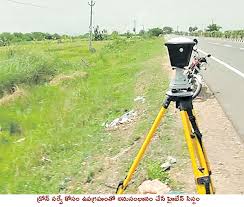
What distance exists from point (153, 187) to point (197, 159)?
62.5 inches

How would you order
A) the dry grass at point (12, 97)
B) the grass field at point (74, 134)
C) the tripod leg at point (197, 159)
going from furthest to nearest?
1. the dry grass at point (12, 97)
2. the grass field at point (74, 134)
3. the tripod leg at point (197, 159)

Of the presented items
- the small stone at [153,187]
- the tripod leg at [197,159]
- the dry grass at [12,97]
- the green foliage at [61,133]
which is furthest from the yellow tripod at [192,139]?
the dry grass at [12,97]

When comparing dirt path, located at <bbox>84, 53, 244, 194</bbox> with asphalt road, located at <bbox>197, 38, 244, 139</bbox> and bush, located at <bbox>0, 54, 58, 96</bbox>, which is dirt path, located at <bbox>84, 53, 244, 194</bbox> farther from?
bush, located at <bbox>0, 54, 58, 96</bbox>

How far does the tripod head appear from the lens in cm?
266

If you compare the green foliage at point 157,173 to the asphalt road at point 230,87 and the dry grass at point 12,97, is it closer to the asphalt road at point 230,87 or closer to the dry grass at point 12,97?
the asphalt road at point 230,87

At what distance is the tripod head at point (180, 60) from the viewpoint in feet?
8.72

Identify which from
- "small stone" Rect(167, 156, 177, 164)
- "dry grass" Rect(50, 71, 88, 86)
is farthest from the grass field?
"dry grass" Rect(50, 71, 88, 86)

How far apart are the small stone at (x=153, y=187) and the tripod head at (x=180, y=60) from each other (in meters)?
1.62

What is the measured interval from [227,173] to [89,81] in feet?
49.9

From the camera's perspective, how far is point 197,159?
9.45ft

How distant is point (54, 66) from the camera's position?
2623 centimetres

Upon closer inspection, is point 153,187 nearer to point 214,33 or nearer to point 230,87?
point 230,87

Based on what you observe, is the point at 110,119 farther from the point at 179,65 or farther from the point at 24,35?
the point at 24,35

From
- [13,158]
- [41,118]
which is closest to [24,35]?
[41,118]
